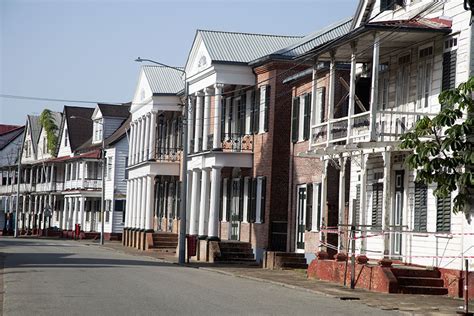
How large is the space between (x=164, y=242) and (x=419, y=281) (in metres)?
29.3

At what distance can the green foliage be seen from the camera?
91.4 meters

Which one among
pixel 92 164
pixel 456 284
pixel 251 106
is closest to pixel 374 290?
pixel 456 284

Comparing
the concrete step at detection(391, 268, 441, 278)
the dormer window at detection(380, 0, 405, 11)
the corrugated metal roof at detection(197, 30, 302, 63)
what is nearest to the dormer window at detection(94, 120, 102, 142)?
the corrugated metal roof at detection(197, 30, 302, 63)

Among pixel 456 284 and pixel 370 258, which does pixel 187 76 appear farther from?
pixel 456 284

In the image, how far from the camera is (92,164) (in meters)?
79.8

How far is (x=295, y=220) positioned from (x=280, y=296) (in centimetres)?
1537

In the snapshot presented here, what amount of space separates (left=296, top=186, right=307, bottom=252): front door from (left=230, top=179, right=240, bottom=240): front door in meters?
5.59

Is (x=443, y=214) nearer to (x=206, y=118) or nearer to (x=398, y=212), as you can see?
(x=398, y=212)

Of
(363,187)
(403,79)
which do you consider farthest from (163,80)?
(363,187)

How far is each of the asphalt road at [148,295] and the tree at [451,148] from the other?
11.7 ft

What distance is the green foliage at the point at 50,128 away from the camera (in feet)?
300

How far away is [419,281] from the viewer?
24359 millimetres

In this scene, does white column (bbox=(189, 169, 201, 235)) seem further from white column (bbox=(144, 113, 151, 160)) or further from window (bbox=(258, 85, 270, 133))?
white column (bbox=(144, 113, 151, 160))

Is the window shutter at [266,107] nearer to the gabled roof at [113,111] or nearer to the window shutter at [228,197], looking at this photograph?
the window shutter at [228,197]
